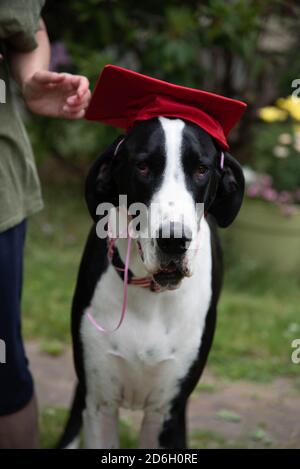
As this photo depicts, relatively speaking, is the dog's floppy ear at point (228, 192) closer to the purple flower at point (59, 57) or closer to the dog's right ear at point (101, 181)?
the dog's right ear at point (101, 181)

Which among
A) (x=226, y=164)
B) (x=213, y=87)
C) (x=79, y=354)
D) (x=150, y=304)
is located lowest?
(x=213, y=87)

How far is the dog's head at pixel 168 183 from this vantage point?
2.07m

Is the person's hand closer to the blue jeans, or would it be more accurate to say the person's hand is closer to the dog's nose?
the blue jeans

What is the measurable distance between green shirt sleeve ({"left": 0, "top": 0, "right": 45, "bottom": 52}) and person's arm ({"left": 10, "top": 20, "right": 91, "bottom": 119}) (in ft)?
0.20

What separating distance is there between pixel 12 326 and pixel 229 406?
150 cm

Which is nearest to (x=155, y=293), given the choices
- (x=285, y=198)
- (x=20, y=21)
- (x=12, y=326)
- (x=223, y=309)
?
(x=12, y=326)

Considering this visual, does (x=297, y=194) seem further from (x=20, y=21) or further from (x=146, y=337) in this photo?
(x=20, y=21)

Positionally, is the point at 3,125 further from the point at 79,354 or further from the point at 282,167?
the point at 282,167

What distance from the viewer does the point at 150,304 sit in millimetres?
2424

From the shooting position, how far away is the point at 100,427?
2650 millimetres

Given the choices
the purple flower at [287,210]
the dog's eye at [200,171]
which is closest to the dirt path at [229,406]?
the dog's eye at [200,171]

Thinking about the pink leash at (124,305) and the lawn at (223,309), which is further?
the lawn at (223,309)
